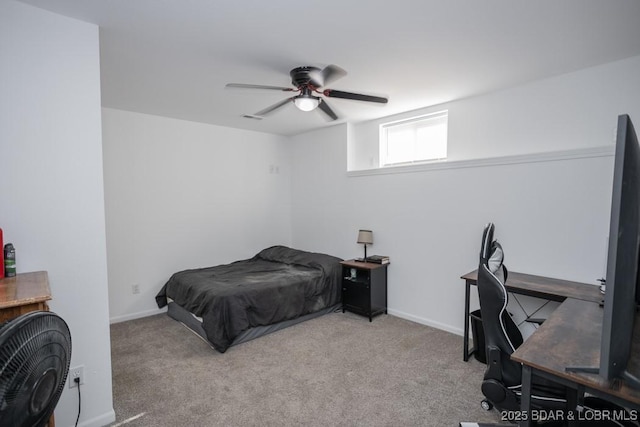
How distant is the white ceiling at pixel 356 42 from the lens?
5.83 feet

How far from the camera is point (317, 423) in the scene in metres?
2.08

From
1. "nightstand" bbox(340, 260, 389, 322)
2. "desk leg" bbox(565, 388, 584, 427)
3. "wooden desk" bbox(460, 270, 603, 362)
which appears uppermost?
"wooden desk" bbox(460, 270, 603, 362)

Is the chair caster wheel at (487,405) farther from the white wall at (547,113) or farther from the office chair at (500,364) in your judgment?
the white wall at (547,113)

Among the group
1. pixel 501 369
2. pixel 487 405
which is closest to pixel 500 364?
pixel 501 369

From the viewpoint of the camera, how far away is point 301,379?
101 inches

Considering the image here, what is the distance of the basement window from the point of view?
12.2ft

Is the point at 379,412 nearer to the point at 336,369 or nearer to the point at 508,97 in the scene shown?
the point at 336,369

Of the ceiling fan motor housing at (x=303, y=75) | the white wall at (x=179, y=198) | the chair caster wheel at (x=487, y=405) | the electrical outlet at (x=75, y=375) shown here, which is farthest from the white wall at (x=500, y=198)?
the electrical outlet at (x=75, y=375)

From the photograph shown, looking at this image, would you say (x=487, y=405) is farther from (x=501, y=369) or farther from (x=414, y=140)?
(x=414, y=140)

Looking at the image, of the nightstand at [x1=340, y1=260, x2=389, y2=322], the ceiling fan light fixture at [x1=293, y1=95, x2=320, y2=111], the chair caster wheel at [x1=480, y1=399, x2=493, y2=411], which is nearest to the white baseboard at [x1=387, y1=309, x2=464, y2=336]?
the nightstand at [x1=340, y1=260, x2=389, y2=322]

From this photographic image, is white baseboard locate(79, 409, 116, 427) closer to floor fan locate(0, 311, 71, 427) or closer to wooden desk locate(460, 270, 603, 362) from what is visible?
floor fan locate(0, 311, 71, 427)

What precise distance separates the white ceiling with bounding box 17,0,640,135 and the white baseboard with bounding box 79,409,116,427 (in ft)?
7.91

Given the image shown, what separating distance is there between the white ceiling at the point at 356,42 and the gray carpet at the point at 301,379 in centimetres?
A: 247

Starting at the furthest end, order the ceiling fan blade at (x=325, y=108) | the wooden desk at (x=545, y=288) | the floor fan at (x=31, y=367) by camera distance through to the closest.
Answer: the ceiling fan blade at (x=325, y=108) → the wooden desk at (x=545, y=288) → the floor fan at (x=31, y=367)
